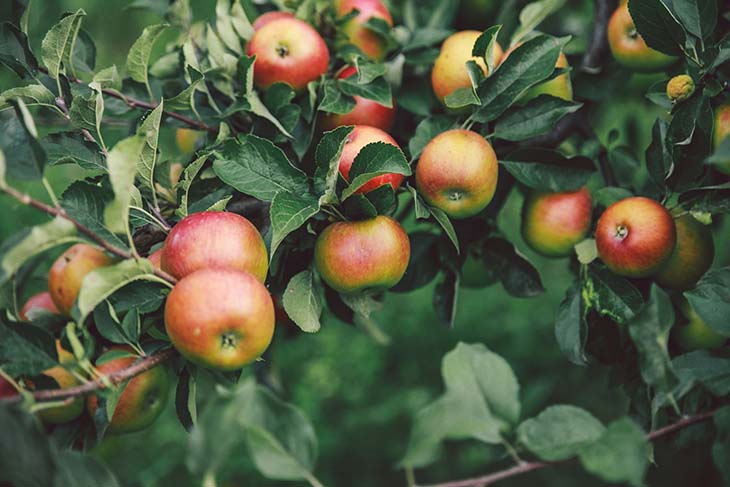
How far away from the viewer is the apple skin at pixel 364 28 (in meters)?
1.22

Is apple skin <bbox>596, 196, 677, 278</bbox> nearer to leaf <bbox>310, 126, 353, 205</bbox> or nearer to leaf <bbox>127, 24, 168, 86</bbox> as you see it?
leaf <bbox>310, 126, 353, 205</bbox>

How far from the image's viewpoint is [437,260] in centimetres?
116

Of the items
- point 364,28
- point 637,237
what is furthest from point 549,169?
point 364,28

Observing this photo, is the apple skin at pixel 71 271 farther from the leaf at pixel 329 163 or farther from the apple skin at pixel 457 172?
the apple skin at pixel 457 172

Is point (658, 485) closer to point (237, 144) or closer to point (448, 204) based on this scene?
point (448, 204)

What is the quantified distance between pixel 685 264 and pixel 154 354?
2.41ft

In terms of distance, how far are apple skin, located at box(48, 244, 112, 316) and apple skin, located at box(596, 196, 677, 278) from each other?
0.68 metres

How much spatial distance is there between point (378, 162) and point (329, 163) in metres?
0.06

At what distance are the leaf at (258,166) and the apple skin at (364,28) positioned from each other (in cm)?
40

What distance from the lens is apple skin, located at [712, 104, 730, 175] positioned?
90cm

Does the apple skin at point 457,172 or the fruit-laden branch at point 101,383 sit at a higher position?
the apple skin at point 457,172

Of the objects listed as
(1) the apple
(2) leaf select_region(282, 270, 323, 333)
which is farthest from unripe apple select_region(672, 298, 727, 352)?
(2) leaf select_region(282, 270, 323, 333)

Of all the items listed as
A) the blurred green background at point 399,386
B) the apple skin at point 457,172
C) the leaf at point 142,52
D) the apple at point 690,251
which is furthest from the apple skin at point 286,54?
the blurred green background at point 399,386

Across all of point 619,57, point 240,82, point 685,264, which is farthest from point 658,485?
point 240,82
